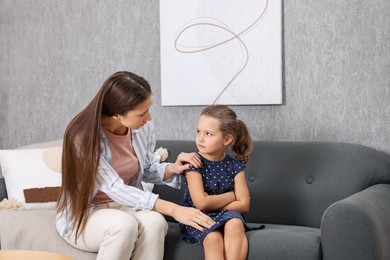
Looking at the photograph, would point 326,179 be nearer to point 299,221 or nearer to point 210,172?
point 299,221

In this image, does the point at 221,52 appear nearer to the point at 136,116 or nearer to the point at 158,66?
the point at 158,66

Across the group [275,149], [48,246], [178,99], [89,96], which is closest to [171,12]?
[178,99]

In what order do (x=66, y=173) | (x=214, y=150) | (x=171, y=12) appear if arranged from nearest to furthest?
(x=66, y=173)
(x=214, y=150)
(x=171, y=12)

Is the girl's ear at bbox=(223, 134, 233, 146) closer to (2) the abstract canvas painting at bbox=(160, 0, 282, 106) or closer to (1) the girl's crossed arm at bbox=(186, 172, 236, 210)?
(1) the girl's crossed arm at bbox=(186, 172, 236, 210)

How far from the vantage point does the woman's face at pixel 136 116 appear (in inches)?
107

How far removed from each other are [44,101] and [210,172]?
165 cm

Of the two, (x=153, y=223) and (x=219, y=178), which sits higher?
(x=219, y=178)

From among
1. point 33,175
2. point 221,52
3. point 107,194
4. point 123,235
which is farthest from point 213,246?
point 221,52

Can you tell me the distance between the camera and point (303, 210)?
10.4 ft

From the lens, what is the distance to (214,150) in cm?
290

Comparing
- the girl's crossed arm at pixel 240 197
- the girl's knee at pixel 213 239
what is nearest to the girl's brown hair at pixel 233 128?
the girl's crossed arm at pixel 240 197

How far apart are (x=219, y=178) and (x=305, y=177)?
50 cm

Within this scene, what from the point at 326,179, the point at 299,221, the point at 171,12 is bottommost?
the point at 299,221

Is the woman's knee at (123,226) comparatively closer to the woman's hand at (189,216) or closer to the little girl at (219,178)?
the woman's hand at (189,216)
